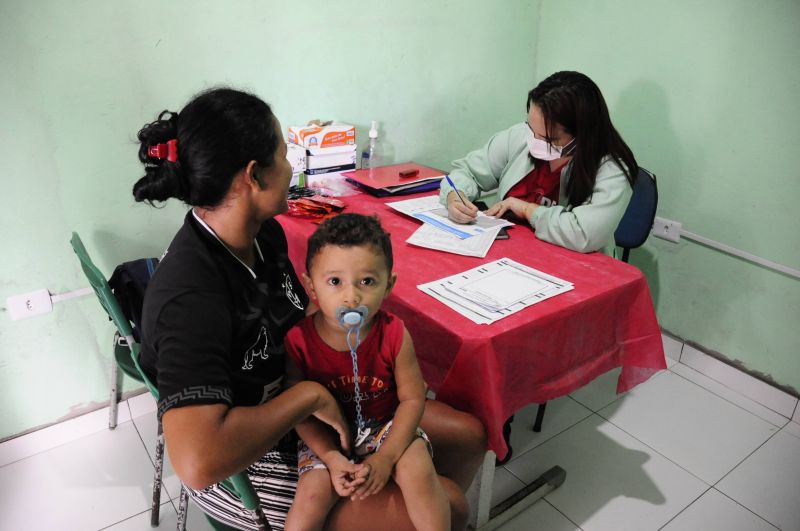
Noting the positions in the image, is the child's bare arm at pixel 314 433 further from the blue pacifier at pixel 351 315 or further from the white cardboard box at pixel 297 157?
the white cardboard box at pixel 297 157

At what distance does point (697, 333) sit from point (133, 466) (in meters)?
2.45

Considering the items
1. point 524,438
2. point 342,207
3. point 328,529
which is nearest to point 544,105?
point 342,207

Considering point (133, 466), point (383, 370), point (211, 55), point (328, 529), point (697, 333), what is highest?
point (211, 55)

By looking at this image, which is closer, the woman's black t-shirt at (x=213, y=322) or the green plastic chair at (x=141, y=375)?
the woman's black t-shirt at (x=213, y=322)

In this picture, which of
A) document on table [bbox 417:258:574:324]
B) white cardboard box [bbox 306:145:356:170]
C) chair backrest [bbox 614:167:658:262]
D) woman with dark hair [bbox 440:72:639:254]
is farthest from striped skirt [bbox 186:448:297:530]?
chair backrest [bbox 614:167:658:262]

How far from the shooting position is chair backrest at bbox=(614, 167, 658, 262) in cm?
206

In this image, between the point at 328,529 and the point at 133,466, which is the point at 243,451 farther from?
the point at 133,466

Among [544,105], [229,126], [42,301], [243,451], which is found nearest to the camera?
[243,451]

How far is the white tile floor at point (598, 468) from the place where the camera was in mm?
1763

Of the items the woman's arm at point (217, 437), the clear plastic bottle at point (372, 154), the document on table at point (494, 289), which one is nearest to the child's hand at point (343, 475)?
the woman's arm at point (217, 437)

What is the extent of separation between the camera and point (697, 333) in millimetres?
2518

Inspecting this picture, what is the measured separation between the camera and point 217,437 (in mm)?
867

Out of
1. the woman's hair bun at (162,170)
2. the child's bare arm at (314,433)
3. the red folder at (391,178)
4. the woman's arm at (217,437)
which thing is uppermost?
the woman's hair bun at (162,170)

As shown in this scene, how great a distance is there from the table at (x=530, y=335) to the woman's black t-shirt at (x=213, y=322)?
0.33 metres
